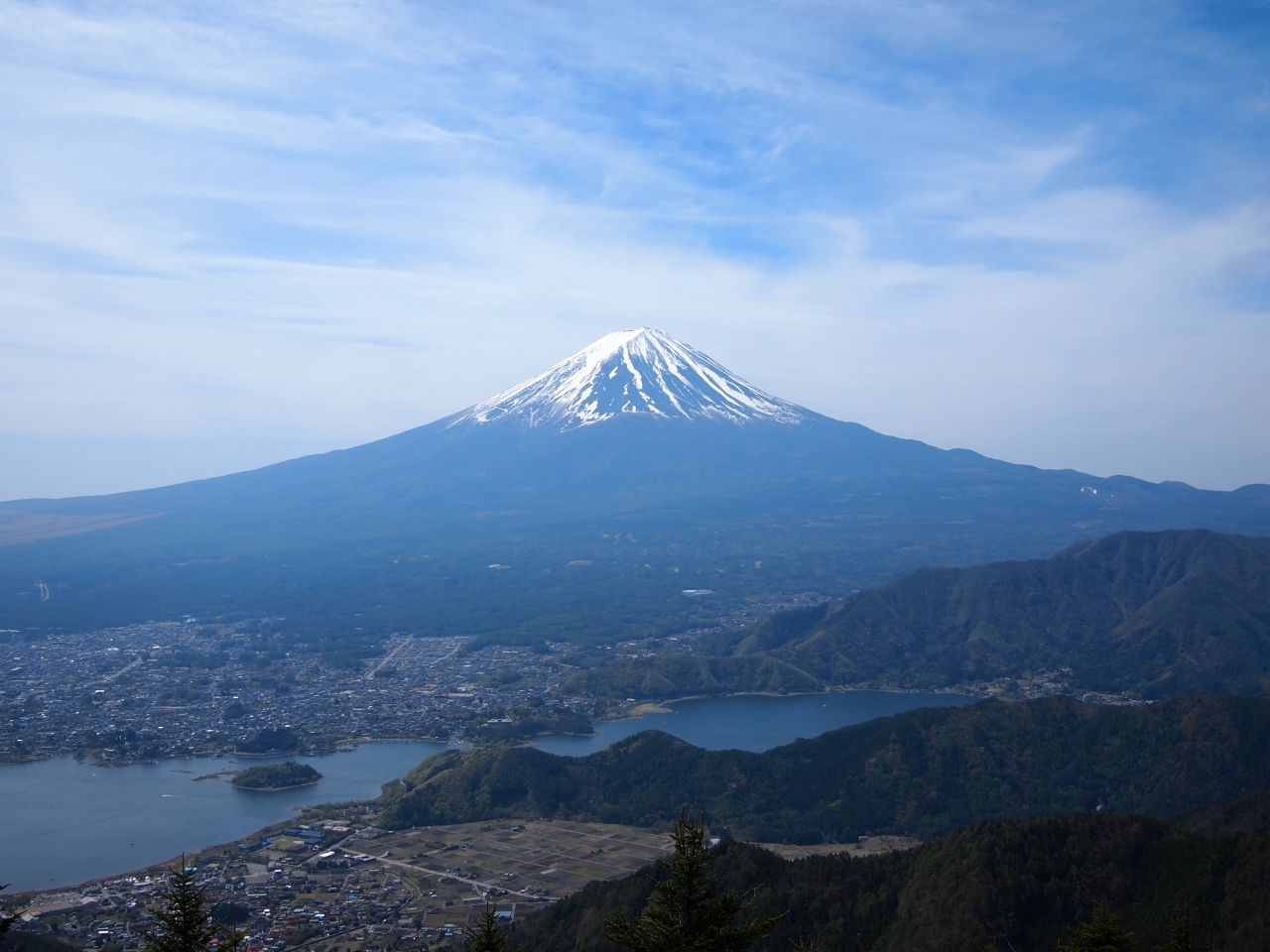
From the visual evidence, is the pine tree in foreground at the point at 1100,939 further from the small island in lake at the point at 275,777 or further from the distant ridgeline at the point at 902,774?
the small island in lake at the point at 275,777

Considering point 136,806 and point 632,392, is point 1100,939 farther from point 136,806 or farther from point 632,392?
point 632,392

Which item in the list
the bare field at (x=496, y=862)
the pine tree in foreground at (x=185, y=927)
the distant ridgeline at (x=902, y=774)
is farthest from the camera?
the distant ridgeline at (x=902, y=774)

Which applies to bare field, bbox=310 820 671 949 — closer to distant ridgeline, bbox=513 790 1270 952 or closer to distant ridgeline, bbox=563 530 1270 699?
distant ridgeline, bbox=513 790 1270 952

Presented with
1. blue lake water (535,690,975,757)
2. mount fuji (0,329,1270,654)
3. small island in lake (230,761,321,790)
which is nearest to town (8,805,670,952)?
small island in lake (230,761,321,790)

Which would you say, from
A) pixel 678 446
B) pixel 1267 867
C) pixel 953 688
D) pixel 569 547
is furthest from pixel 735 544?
pixel 1267 867

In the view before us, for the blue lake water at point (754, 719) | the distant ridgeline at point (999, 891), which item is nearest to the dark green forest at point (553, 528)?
the blue lake water at point (754, 719)

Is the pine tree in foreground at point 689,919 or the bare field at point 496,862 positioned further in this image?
the bare field at point 496,862
